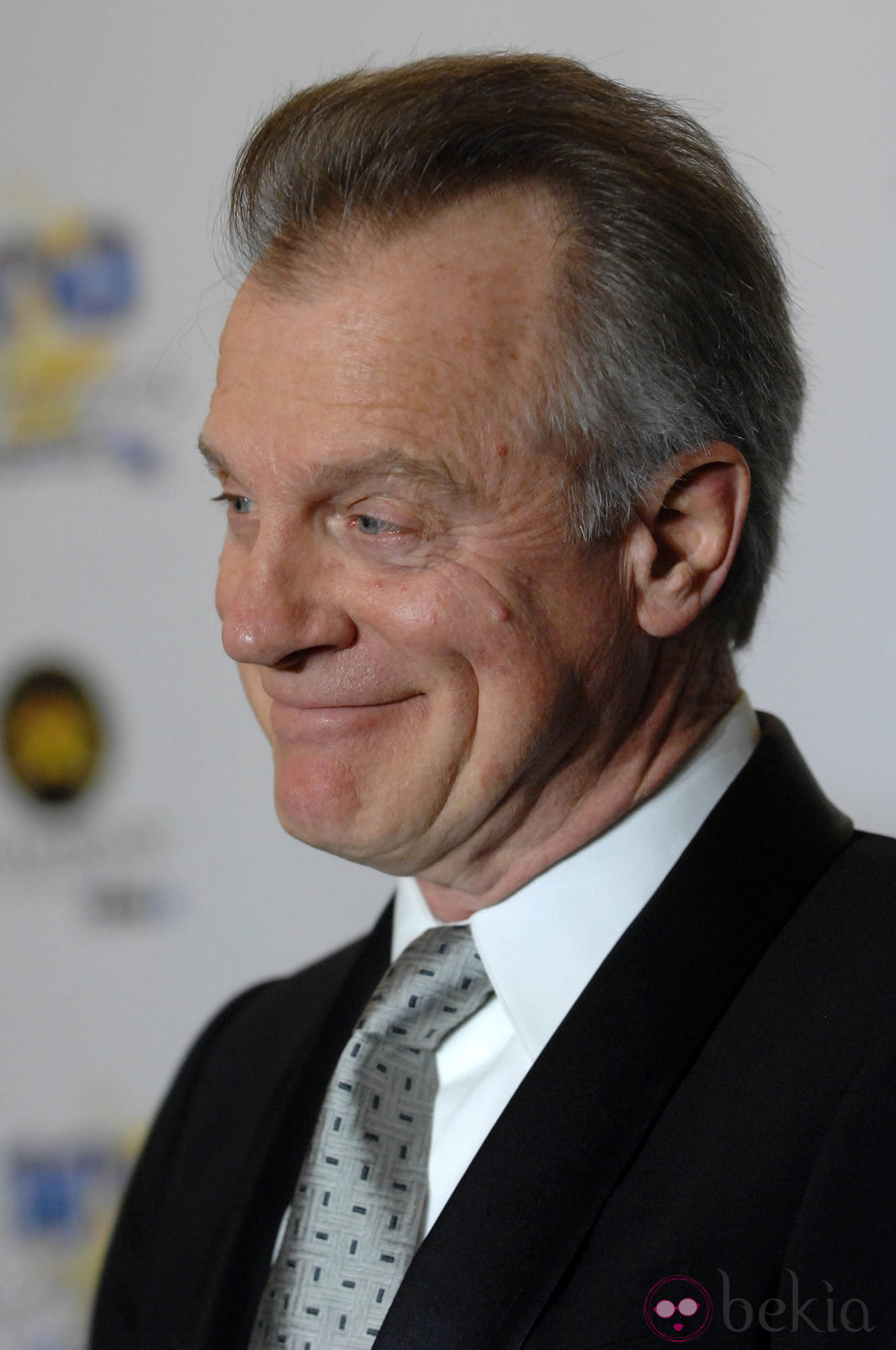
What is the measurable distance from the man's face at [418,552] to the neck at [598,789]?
10 millimetres

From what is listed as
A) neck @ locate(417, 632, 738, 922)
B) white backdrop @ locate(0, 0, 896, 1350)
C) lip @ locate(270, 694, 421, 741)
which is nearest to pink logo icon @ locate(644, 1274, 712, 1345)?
neck @ locate(417, 632, 738, 922)

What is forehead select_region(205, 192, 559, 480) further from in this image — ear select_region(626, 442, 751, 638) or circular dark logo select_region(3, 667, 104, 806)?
circular dark logo select_region(3, 667, 104, 806)

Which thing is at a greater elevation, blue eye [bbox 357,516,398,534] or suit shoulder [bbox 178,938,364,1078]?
blue eye [bbox 357,516,398,534]

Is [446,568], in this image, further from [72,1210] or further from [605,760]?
[72,1210]

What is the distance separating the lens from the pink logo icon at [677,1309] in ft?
2.73

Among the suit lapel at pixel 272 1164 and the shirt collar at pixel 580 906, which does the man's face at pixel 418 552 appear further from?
the suit lapel at pixel 272 1164

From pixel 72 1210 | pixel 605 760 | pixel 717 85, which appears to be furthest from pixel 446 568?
pixel 72 1210

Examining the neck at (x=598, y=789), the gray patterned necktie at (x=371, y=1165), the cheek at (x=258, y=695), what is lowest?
the gray patterned necktie at (x=371, y=1165)

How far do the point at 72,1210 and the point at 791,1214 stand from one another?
55.8 inches

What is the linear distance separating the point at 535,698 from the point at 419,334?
0.26 metres

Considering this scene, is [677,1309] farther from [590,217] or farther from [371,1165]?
[590,217]

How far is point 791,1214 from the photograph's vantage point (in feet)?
2.80

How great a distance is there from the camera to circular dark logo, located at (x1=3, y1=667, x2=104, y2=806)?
1.91m

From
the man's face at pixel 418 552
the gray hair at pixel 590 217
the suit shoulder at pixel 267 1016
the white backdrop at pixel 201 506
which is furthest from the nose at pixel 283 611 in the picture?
the white backdrop at pixel 201 506
